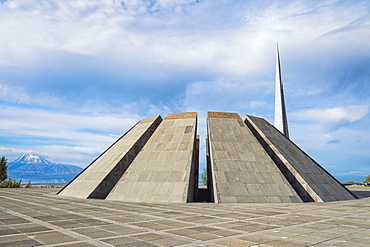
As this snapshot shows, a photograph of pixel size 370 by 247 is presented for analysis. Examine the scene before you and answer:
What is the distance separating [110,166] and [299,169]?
14.3 metres

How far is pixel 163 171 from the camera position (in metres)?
19.1

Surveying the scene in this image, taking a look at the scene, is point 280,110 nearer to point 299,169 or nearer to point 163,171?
point 299,169

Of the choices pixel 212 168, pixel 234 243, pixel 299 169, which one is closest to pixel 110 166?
pixel 212 168

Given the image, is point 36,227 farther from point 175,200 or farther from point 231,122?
point 231,122

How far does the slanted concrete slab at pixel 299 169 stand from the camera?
18.6 m

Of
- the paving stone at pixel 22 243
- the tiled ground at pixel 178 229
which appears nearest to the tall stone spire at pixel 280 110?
the tiled ground at pixel 178 229

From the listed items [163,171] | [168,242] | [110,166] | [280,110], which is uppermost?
[280,110]

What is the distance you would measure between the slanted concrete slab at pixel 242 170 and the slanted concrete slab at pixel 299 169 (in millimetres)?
1046

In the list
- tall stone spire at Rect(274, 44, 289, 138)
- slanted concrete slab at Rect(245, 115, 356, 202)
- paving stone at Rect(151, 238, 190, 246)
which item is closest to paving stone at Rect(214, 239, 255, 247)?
paving stone at Rect(151, 238, 190, 246)

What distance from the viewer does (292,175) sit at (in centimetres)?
1961

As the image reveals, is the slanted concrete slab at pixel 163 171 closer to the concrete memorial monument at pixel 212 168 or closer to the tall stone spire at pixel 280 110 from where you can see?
the concrete memorial monument at pixel 212 168

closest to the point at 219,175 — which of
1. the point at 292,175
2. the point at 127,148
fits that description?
the point at 292,175

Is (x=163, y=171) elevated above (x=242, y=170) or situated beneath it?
situated beneath

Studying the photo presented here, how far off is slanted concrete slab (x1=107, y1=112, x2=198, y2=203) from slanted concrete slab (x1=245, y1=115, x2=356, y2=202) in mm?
6269
